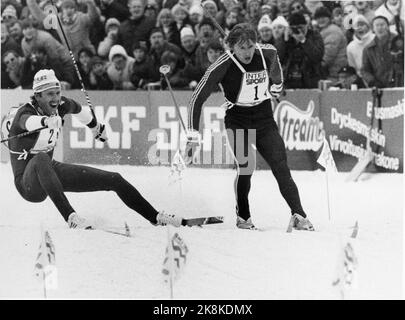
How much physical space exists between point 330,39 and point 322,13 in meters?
0.27

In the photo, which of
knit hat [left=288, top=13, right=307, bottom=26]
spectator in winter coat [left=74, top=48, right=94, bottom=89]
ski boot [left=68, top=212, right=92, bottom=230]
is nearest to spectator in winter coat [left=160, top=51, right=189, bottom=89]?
spectator in winter coat [left=74, top=48, right=94, bottom=89]

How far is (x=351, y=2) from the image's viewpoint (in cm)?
972

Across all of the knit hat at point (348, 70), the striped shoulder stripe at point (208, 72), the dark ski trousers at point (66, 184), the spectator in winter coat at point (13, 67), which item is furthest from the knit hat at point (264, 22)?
the spectator in winter coat at point (13, 67)

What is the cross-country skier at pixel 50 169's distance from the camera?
8062 mm

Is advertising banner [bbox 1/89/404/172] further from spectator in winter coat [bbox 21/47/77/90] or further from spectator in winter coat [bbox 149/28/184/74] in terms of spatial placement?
spectator in winter coat [bbox 149/28/184/74]

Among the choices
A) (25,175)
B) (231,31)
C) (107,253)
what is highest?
(231,31)

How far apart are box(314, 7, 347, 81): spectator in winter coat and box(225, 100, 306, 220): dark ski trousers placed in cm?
183

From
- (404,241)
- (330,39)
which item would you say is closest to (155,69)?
(330,39)

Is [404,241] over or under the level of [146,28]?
under

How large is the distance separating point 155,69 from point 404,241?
126 inches

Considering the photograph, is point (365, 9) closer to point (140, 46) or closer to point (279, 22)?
point (279, 22)

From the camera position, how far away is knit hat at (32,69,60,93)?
8242mm

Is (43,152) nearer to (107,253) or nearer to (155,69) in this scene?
(107,253)

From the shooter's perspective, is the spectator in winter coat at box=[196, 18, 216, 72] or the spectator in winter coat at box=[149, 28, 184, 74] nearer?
the spectator in winter coat at box=[196, 18, 216, 72]
